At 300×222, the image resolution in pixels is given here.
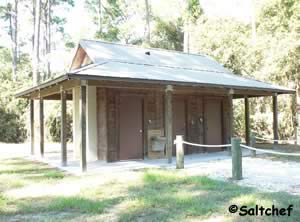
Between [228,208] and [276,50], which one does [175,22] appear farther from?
[228,208]

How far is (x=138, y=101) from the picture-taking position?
10578mm

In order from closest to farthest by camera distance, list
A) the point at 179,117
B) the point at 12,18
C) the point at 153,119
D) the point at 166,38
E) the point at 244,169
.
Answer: the point at 244,169, the point at 153,119, the point at 179,117, the point at 166,38, the point at 12,18

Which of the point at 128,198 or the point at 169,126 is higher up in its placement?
the point at 169,126

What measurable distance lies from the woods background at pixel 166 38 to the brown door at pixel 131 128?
5.02 meters

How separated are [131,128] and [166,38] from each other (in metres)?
17.4

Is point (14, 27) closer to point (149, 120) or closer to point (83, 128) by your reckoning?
point (149, 120)

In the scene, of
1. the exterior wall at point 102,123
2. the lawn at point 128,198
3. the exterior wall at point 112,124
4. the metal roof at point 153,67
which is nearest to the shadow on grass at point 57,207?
the lawn at point 128,198

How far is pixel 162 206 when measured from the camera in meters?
4.93

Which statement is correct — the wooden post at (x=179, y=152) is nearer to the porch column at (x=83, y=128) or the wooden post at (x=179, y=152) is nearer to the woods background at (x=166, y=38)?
the porch column at (x=83, y=128)

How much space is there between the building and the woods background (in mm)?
3689

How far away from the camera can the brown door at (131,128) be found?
33.6 feet

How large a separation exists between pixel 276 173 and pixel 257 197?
263cm

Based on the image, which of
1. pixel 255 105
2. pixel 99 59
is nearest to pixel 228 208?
pixel 99 59

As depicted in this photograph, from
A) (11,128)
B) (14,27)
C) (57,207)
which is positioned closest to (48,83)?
(57,207)
